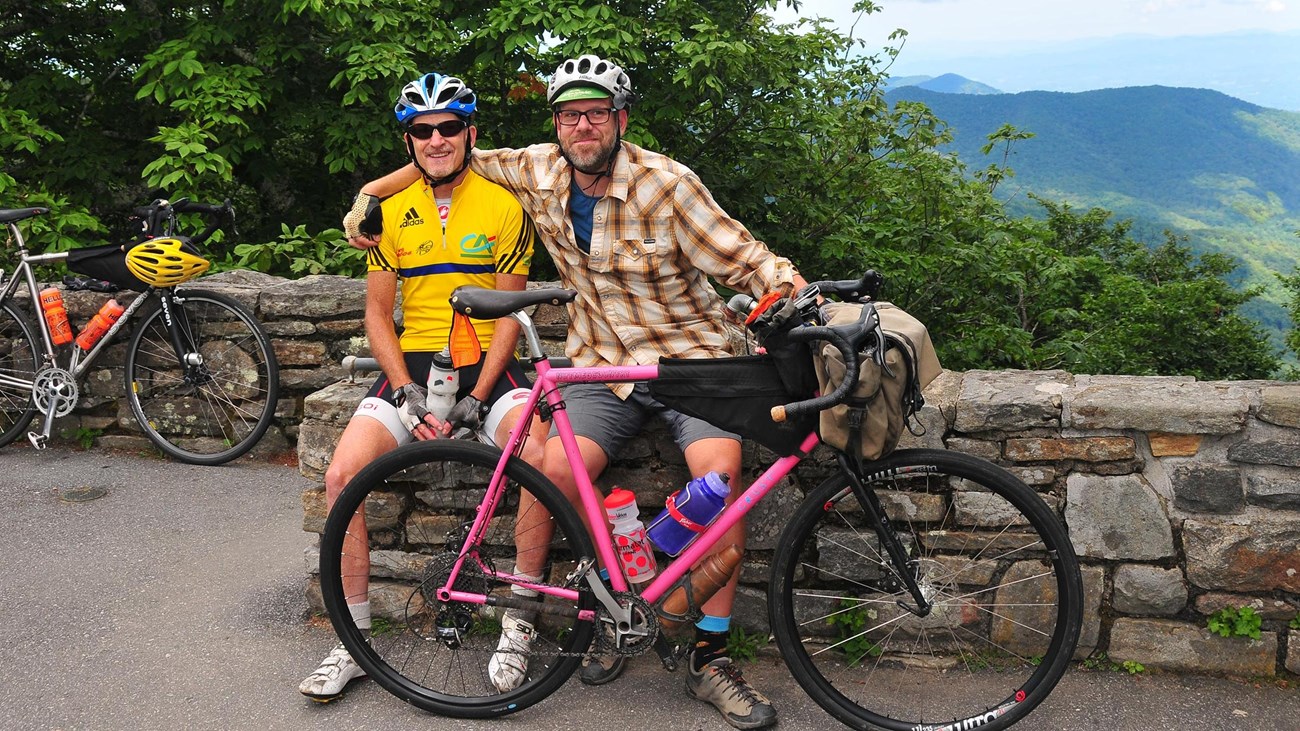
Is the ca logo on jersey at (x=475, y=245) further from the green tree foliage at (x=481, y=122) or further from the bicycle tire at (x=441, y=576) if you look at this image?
the green tree foliage at (x=481, y=122)

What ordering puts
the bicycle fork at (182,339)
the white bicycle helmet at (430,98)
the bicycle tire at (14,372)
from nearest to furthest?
the white bicycle helmet at (430,98) < the bicycle fork at (182,339) < the bicycle tire at (14,372)

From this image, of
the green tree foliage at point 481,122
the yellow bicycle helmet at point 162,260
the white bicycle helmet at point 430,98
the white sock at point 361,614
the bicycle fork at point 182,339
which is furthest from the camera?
the green tree foliage at point 481,122

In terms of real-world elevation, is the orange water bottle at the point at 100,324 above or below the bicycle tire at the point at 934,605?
above

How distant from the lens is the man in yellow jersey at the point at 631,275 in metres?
3.11

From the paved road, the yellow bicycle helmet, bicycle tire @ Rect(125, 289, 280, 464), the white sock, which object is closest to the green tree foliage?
bicycle tire @ Rect(125, 289, 280, 464)

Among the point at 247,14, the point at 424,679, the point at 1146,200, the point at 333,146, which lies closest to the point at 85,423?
the point at 333,146

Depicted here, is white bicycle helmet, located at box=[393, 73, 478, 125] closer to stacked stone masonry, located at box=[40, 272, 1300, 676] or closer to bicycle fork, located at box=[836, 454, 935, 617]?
stacked stone masonry, located at box=[40, 272, 1300, 676]

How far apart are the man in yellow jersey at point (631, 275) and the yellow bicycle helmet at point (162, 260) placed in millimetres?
2589

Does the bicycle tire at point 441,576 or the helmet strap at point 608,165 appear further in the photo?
the helmet strap at point 608,165

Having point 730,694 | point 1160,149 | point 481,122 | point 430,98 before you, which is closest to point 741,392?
point 730,694

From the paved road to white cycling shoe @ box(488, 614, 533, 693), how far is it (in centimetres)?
12

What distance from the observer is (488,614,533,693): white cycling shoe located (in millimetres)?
3115

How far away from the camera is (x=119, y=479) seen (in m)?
5.20

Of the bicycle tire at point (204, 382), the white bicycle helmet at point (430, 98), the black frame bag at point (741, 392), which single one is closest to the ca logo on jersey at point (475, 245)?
the white bicycle helmet at point (430, 98)
